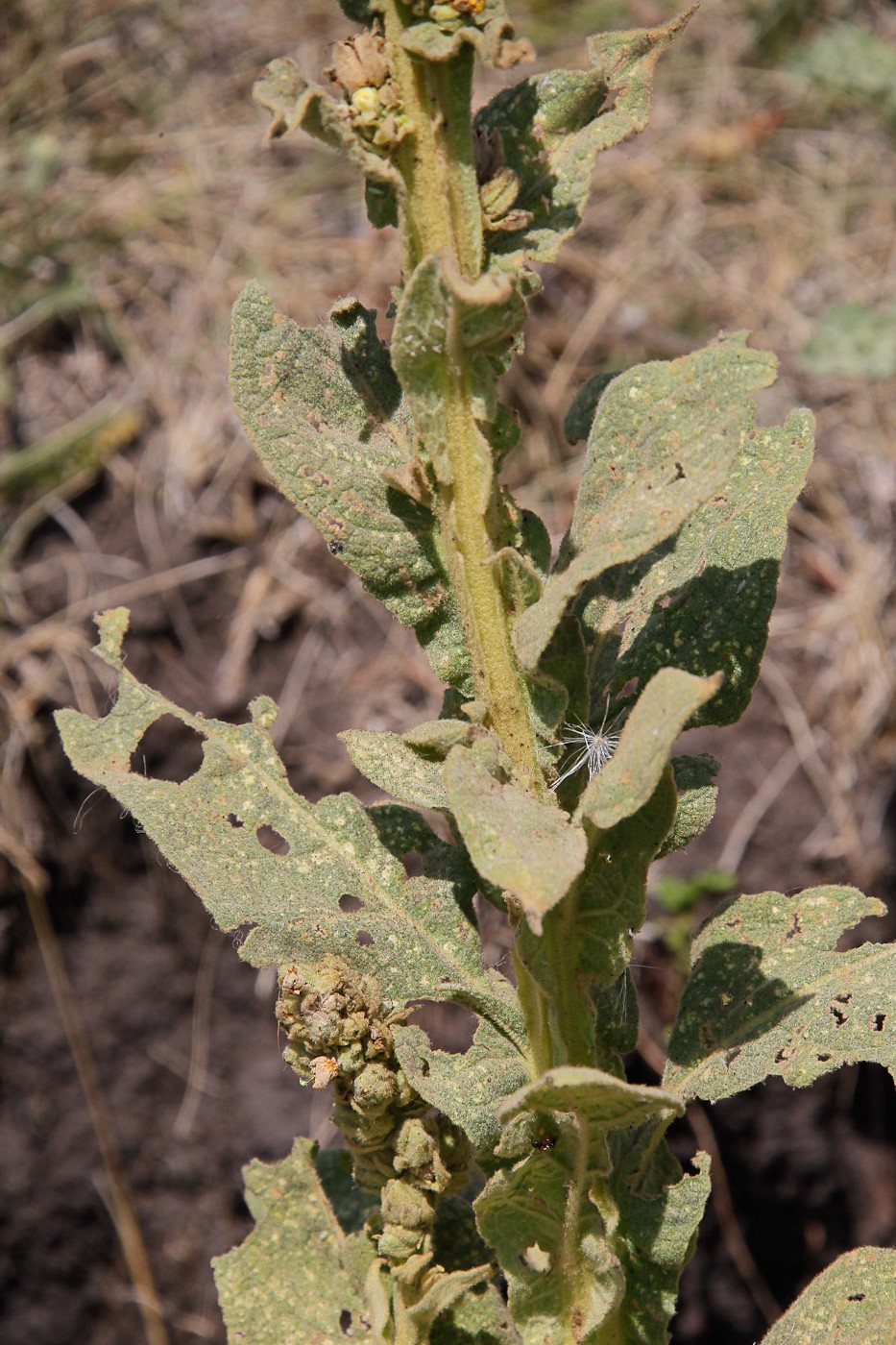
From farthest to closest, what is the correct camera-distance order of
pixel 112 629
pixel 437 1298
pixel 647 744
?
pixel 112 629 < pixel 437 1298 < pixel 647 744

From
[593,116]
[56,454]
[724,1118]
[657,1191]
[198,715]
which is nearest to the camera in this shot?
[593,116]

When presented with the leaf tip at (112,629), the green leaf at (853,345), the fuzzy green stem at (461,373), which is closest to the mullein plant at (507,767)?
the fuzzy green stem at (461,373)

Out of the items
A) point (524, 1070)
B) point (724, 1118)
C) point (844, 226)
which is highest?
point (524, 1070)

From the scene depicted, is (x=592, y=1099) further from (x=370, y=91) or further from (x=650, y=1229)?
(x=370, y=91)

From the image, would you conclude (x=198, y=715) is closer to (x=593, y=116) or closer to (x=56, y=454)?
(x=593, y=116)

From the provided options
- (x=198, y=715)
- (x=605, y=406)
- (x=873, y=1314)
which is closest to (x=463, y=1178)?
(x=873, y=1314)

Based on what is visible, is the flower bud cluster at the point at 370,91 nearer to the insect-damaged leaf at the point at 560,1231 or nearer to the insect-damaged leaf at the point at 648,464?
the insect-damaged leaf at the point at 648,464

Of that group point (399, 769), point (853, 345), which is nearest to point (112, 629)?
point (399, 769)
